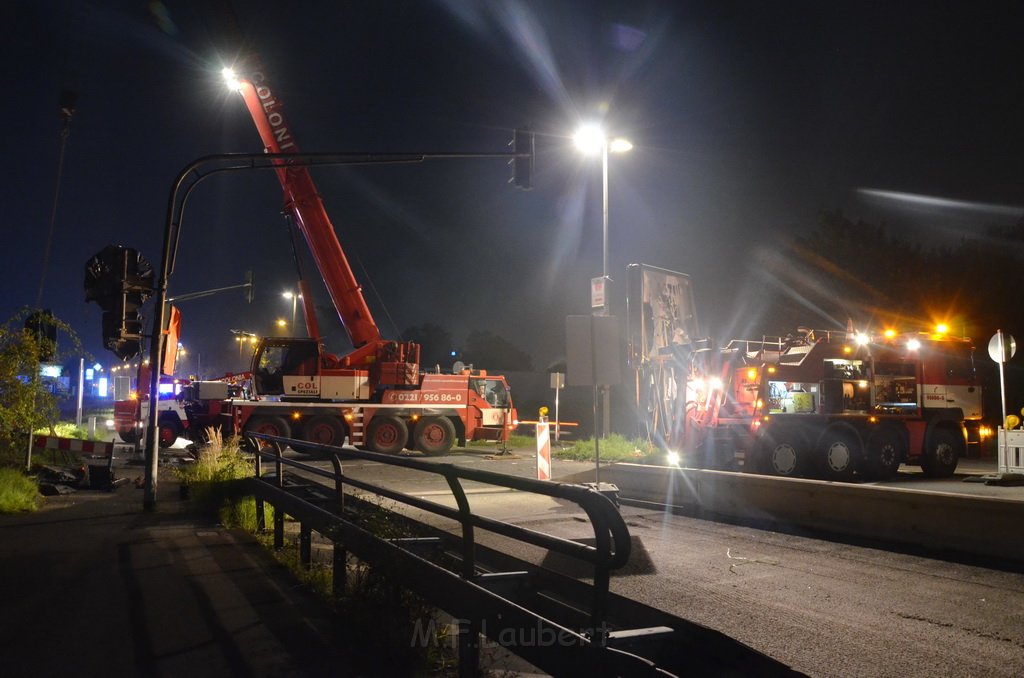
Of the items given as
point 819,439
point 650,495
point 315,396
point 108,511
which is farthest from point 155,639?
point 315,396

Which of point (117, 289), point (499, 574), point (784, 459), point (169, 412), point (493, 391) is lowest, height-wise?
point (784, 459)

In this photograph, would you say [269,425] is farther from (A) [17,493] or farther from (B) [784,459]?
(B) [784,459]

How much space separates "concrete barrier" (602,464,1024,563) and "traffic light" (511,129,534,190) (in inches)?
233

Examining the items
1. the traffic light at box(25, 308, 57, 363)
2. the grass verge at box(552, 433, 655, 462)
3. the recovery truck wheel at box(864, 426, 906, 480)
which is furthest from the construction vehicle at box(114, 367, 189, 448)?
the recovery truck wheel at box(864, 426, 906, 480)

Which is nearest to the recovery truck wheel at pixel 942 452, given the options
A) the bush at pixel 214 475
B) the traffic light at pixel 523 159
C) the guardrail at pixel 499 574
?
the traffic light at pixel 523 159

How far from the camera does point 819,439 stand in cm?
1523

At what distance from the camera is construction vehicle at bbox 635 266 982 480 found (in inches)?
603

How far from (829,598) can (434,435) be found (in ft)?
61.0

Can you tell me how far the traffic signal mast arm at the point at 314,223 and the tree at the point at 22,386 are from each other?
11.1 metres

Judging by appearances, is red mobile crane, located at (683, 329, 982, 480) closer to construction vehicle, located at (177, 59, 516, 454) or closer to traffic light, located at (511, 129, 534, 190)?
traffic light, located at (511, 129, 534, 190)

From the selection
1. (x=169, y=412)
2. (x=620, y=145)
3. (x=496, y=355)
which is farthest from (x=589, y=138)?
(x=496, y=355)

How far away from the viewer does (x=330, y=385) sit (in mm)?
23031

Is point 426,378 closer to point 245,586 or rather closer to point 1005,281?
point 245,586

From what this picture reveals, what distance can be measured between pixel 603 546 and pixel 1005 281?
3473 cm
